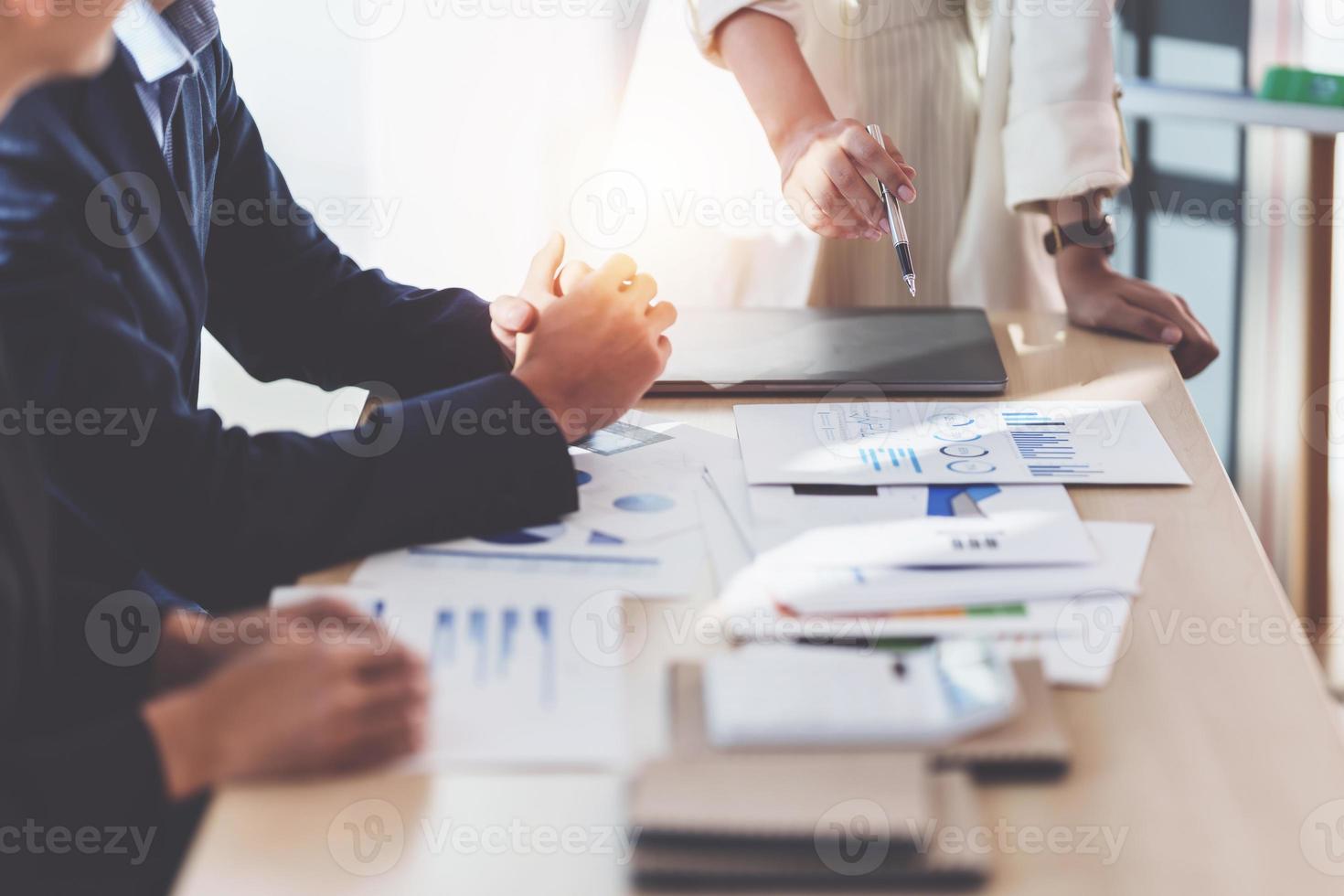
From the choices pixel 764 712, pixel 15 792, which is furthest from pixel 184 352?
pixel 764 712

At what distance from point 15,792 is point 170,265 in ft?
1.46

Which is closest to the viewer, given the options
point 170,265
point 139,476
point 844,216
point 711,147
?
point 139,476

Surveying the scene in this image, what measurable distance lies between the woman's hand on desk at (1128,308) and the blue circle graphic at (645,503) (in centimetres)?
64

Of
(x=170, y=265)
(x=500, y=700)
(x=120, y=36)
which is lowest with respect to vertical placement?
(x=500, y=700)

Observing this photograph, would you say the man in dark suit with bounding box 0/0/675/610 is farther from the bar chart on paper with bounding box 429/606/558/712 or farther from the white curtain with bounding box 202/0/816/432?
the white curtain with bounding box 202/0/816/432

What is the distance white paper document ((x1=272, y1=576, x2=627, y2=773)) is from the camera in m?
0.61

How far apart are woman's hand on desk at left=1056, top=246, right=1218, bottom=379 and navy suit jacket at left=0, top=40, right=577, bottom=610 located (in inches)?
28.0

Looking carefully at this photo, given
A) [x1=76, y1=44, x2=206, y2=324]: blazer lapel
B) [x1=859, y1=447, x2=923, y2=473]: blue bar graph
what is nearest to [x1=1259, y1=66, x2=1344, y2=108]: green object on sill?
[x1=859, y1=447, x2=923, y2=473]: blue bar graph

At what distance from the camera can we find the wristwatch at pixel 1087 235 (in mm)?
1406

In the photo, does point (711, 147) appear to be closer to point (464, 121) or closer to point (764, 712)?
point (464, 121)

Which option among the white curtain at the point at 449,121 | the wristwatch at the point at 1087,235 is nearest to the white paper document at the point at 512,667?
the wristwatch at the point at 1087,235

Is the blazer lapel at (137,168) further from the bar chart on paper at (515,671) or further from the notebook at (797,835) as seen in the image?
the notebook at (797,835)

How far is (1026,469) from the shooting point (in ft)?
3.12

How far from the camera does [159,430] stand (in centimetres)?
81
